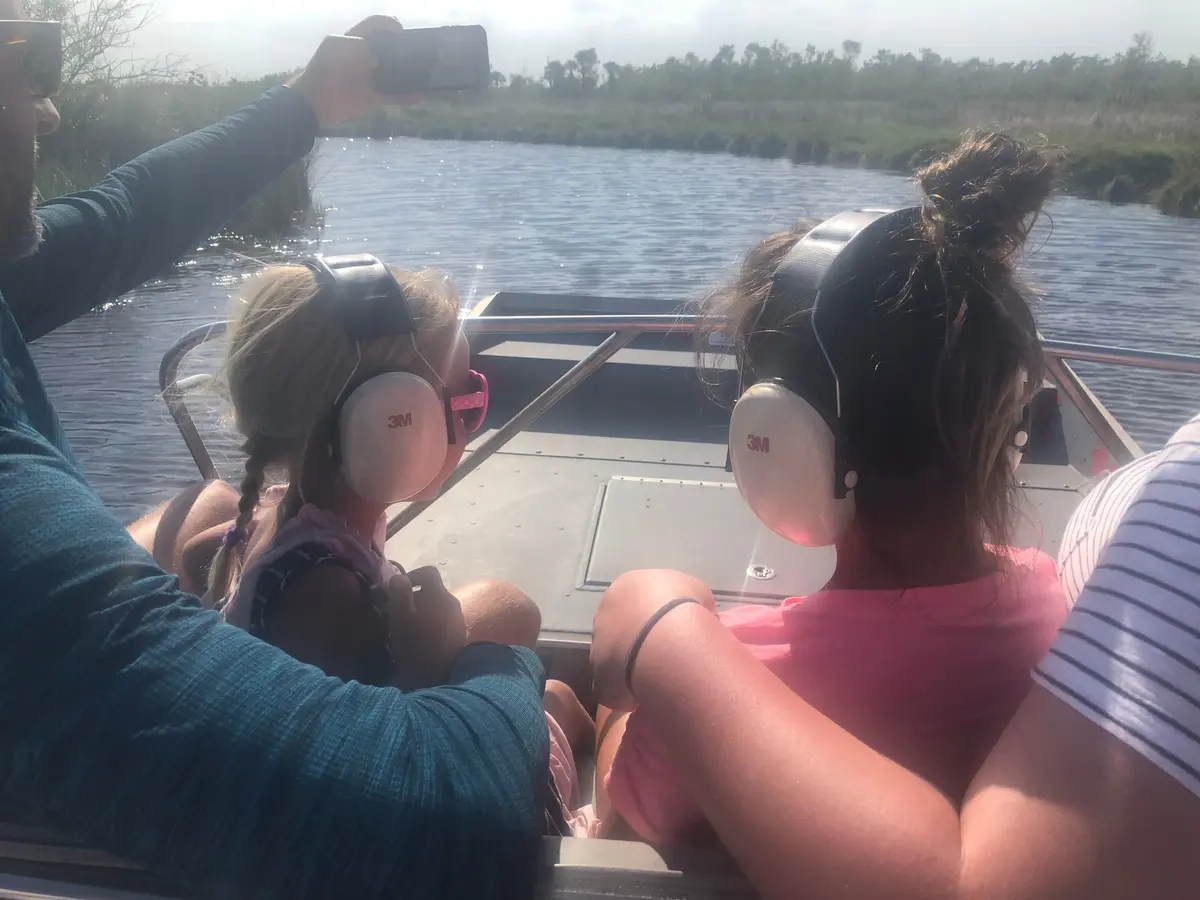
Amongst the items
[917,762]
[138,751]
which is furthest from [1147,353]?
[138,751]

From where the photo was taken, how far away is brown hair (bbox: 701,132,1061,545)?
1.01 m

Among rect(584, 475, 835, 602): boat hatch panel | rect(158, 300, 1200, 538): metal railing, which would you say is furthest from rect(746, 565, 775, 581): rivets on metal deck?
rect(158, 300, 1200, 538): metal railing

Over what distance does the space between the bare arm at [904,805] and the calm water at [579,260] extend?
0.61 metres

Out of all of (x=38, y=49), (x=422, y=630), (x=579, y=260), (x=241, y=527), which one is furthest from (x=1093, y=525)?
(x=579, y=260)

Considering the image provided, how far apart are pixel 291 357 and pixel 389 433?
19 centimetres

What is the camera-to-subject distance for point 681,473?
3.83m

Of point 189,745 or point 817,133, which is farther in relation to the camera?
point 817,133

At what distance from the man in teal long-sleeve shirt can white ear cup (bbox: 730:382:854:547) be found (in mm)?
390

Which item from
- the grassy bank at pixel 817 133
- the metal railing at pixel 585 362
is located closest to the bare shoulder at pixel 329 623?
the metal railing at pixel 585 362

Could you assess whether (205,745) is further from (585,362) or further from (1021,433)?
(585,362)

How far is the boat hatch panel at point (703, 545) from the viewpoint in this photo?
278 centimetres

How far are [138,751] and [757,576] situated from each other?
7.10 ft

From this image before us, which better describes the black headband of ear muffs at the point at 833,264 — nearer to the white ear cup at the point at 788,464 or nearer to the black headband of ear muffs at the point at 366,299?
the white ear cup at the point at 788,464

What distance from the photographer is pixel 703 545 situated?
3.01m
